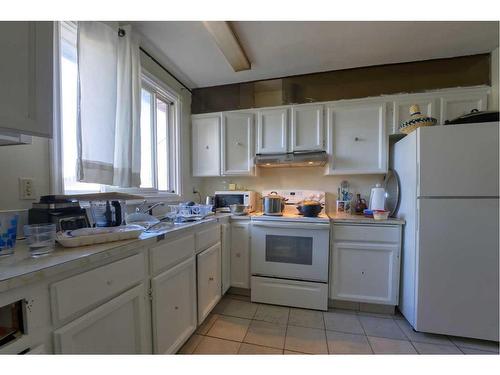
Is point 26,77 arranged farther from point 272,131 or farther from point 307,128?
point 307,128

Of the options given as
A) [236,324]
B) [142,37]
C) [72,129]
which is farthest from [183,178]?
[236,324]

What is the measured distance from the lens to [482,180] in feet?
4.72

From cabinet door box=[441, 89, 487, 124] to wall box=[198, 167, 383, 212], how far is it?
2.61 ft

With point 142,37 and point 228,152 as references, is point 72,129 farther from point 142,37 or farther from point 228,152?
point 228,152

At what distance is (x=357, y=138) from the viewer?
2.15 metres

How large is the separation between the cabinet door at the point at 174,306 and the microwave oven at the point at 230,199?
1.01 m

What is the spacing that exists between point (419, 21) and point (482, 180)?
1225 mm

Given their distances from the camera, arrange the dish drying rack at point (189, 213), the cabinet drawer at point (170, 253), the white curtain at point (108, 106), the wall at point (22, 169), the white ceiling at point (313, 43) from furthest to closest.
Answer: the dish drying rack at point (189, 213) → the white ceiling at point (313, 43) → the white curtain at point (108, 106) → the cabinet drawer at point (170, 253) → the wall at point (22, 169)

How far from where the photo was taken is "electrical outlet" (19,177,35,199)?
105cm

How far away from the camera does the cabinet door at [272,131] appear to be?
2.30 m

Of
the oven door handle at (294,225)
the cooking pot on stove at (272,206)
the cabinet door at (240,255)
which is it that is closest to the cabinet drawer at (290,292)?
the cabinet door at (240,255)

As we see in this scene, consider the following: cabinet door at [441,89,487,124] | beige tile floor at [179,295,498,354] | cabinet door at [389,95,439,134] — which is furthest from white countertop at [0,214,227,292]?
cabinet door at [441,89,487,124]

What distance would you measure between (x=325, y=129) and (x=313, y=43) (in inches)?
31.4

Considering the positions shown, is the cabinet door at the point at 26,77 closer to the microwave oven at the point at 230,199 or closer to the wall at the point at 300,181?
the microwave oven at the point at 230,199
